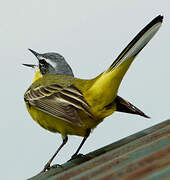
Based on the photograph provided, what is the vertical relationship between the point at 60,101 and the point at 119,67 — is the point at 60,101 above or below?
below

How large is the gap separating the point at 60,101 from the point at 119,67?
0.99 meters

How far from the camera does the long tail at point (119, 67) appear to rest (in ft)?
17.0

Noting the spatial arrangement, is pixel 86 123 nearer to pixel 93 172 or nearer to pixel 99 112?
pixel 99 112

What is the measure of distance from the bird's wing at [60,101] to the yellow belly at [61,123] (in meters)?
0.11

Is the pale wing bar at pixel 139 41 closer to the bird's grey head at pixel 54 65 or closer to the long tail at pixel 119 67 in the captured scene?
the long tail at pixel 119 67

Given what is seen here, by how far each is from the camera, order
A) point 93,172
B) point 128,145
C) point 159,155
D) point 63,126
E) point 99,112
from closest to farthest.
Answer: point 159,155, point 93,172, point 128,145, point 99,112, point 63,126

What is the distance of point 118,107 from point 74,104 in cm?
52

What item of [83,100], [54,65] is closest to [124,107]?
[83,100]

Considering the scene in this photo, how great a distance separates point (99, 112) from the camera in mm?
5855

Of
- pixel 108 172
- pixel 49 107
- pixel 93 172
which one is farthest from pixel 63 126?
pixel 108 172

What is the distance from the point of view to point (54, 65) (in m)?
8.20

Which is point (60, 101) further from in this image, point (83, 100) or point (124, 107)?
point (124, 107)

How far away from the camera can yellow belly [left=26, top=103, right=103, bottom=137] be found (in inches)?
236

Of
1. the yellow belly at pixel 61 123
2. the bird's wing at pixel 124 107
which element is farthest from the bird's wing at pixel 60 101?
the bird's wing at pixel 124 107
